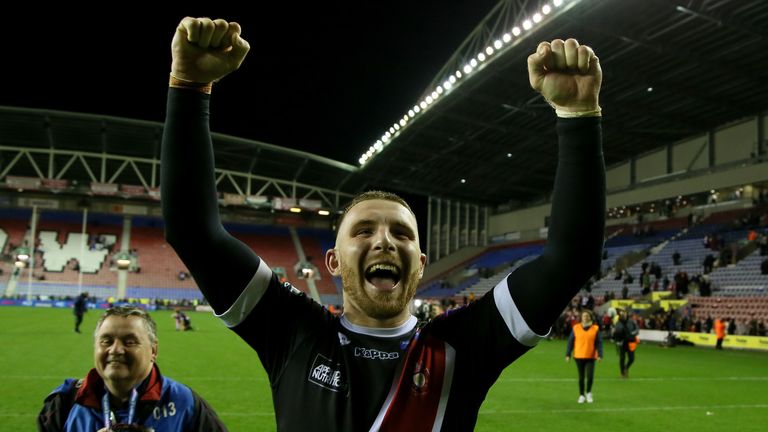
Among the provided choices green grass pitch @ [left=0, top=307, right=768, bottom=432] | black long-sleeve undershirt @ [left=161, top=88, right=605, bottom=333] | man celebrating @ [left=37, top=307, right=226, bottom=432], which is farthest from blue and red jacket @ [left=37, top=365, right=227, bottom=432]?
green grass pitch @ [left=0, top=307, right=768, bottom=432]

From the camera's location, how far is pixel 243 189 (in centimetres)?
5450

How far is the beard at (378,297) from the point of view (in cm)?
221

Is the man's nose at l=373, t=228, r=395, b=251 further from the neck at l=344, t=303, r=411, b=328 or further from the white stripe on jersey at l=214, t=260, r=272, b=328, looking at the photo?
the white stripe on jersey at l=214, t=260, r=272, b=328

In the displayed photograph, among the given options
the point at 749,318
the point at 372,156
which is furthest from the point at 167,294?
the point at 749,318

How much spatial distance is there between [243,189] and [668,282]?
3525cm

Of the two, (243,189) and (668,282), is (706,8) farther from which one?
(243,189)

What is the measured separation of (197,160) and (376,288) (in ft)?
2.41

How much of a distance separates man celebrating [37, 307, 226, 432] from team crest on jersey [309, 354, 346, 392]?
1.57 m

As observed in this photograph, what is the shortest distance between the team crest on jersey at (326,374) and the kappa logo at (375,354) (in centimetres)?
8

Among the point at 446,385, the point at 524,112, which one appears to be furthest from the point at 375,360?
the point at 524,112

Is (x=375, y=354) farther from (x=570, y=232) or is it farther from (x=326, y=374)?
(x=570, y=232)

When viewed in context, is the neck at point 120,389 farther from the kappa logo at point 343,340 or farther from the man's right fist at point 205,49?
the man's right fist at point 205,49

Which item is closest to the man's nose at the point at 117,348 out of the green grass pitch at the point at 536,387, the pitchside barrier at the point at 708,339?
the green grass pitch at the point at 536,387

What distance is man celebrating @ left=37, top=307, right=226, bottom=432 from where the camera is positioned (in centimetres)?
335
